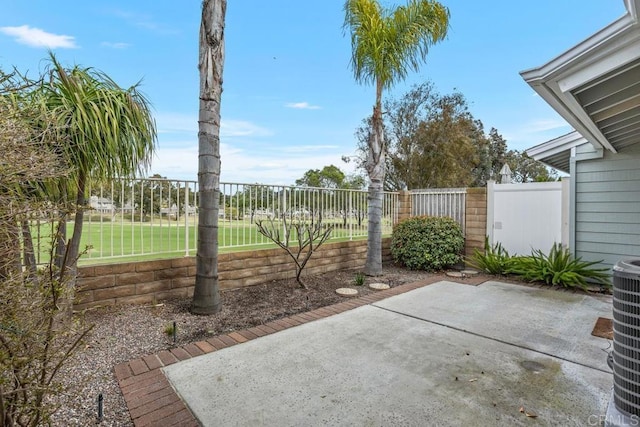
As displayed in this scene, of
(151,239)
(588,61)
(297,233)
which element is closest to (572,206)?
(588,61)

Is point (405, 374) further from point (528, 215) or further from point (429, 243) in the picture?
point (528, 215)

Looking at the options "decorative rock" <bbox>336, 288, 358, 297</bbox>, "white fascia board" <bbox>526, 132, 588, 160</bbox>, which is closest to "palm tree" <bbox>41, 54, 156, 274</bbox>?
"decorative rock" <bbox>336, 288, 358, 297</bbox>

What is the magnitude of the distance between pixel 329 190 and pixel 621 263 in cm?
534

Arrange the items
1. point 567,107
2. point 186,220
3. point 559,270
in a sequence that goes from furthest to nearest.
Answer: point 559,270 → point 186,220 → point 567,107

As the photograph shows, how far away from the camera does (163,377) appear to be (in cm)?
263

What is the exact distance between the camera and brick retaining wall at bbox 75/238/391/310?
3984 mm

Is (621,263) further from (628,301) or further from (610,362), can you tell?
(610,362)

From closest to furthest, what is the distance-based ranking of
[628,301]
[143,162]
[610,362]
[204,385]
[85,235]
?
[628,301] < [610,362] < [204,385] < [143,162] < [85,235]

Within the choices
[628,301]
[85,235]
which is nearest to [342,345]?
[628,301]

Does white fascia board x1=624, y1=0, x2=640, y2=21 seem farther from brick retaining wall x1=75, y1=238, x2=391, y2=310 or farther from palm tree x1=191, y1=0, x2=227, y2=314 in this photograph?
brick retaining wall x1=75, y1=238, x2=391, y2=310

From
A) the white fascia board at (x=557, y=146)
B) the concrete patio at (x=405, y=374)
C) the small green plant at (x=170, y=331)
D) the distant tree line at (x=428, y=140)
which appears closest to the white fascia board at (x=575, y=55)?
the concrete patio at (x=405, y=374)

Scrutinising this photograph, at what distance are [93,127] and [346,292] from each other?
408 centimetres

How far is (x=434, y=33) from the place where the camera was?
6508 millimetres

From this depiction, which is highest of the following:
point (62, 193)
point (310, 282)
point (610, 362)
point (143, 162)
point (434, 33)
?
point (434, 33)
